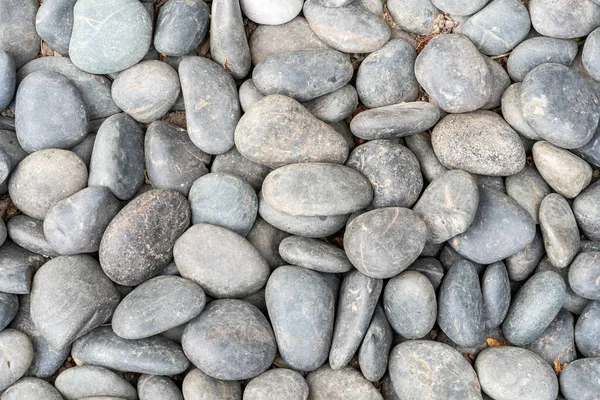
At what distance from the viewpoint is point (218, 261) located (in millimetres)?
2064

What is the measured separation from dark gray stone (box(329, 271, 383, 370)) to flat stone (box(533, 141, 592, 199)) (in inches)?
29.5

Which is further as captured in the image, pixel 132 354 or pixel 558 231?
pixel 558 231

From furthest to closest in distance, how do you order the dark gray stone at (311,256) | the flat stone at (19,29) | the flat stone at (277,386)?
the flat stone at (19,29)
the dark gray stone at (311,256)
the flat stone at (277,386)

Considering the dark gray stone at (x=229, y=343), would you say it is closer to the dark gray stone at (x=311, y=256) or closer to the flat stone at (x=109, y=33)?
the dark gray stone at (x=311, y=256)

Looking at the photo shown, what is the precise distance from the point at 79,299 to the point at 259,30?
1223 mm

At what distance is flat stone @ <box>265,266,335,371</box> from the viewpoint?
2.01 meters

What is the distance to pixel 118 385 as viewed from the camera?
6.57 feet

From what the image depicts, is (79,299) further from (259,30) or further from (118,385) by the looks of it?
(259,30)

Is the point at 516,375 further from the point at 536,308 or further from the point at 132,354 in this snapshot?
the point at 132,354

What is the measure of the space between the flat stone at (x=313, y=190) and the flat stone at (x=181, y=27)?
61 centimetres

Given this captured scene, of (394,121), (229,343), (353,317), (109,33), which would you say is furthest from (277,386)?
(109,33)

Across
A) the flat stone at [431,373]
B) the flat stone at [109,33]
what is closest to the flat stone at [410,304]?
the flat stone at [431,373]

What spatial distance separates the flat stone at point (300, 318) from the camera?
6.60ft

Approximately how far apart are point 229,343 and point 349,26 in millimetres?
1252
